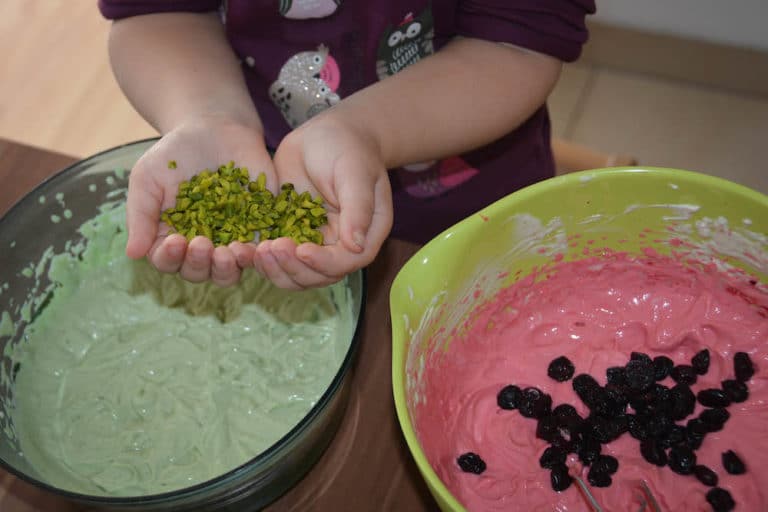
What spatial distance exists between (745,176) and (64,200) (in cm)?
171

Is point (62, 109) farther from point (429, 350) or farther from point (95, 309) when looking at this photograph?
point (429, 350)

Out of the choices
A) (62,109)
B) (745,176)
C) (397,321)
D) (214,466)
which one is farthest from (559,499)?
(62,109)

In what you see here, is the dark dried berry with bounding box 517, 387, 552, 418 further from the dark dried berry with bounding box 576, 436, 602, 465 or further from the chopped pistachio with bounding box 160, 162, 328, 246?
the chopped pistachio with bounding box 160, 162, 328, 246

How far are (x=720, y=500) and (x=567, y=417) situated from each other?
0.17m

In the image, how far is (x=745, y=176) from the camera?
2.03 metres

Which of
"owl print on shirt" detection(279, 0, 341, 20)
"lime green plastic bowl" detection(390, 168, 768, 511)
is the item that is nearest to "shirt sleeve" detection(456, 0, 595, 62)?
"owl print on shirt" detection(279, 0, 341, 20)

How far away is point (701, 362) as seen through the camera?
867 mm

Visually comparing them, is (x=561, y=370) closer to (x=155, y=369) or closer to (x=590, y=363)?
(x=590, y=363)

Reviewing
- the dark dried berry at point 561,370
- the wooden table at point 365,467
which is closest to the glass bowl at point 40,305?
the wooden table at point 365,467

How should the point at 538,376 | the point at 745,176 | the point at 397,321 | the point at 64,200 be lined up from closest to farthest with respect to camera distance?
the point at 397,321, the point at 538,376, the point at 64,200, the point at 745,176

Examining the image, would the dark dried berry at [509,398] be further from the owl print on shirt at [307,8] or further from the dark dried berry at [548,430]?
the owl print on shirt at [307,8]

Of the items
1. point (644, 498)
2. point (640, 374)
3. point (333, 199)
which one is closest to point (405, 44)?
point (333, 199)

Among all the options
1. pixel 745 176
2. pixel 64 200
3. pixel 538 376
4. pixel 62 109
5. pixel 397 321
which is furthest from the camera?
pixel 62 109

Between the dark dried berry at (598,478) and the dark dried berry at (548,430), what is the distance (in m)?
0.05
